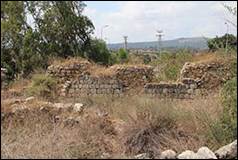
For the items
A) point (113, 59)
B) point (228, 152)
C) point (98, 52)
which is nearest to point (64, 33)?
point (98, 52)

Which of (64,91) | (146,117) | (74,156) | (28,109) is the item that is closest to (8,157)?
(74,156)

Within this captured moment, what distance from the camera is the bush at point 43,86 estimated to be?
15626 millimetres

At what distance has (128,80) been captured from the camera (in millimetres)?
17938

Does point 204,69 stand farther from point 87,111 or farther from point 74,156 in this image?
point 74,156

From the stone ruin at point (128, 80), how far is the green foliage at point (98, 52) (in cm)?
434

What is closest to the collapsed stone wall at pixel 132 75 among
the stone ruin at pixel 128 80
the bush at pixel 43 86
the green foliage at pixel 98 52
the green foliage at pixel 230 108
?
the stone ruin at pixel 128 80

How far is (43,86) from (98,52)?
23.8 ft

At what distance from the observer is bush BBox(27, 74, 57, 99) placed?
51.3ft

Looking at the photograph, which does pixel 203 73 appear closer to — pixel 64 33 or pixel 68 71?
pixel 68 71

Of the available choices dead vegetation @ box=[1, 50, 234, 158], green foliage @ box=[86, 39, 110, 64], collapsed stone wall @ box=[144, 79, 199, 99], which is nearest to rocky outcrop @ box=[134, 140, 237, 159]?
dead vegetation @ box=[1, 50, 234, 158]

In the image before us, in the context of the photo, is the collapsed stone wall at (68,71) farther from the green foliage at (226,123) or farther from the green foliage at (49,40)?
the green foliage at (226,123)

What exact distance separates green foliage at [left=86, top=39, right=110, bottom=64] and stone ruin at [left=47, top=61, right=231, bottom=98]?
171 inches

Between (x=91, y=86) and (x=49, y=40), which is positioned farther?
(x=49, y=40)

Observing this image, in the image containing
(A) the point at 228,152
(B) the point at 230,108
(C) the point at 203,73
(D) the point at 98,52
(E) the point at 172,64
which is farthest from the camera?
(D) the point at 98,52
